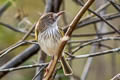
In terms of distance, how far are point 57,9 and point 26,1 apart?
110 centimetres

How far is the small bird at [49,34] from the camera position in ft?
6.54

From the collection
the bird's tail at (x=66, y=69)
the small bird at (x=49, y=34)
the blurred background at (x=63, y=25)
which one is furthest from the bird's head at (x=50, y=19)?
the blurred background at (x=63, y=25)

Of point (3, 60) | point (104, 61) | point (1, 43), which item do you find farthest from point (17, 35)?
point (104, 61)

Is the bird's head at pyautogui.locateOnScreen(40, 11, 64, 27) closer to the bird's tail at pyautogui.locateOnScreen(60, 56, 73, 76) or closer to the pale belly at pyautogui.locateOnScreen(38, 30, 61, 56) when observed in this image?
the pale belly at pyautogui.locateOnScreen(38, 30, 61, 56)

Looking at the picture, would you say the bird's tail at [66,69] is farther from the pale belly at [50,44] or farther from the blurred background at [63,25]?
the blurred background at [63,25]

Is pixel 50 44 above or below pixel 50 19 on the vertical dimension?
below

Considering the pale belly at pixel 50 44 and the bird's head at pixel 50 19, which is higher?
the bird's head at pixel 50 19

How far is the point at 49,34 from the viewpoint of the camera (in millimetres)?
2062

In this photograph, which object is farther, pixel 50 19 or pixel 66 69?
pixel 50 19

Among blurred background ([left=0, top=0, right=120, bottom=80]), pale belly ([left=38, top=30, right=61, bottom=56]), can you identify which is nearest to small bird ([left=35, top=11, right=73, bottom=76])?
pale belly ([left=38, top=30, right=61, bottom=56])

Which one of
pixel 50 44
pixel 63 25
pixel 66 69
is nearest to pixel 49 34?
pixel 50 44

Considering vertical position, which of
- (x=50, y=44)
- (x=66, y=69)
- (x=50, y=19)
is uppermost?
(x=50, y=19)

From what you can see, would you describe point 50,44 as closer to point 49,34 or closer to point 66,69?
point 49,34

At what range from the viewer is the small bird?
78.4 inches
